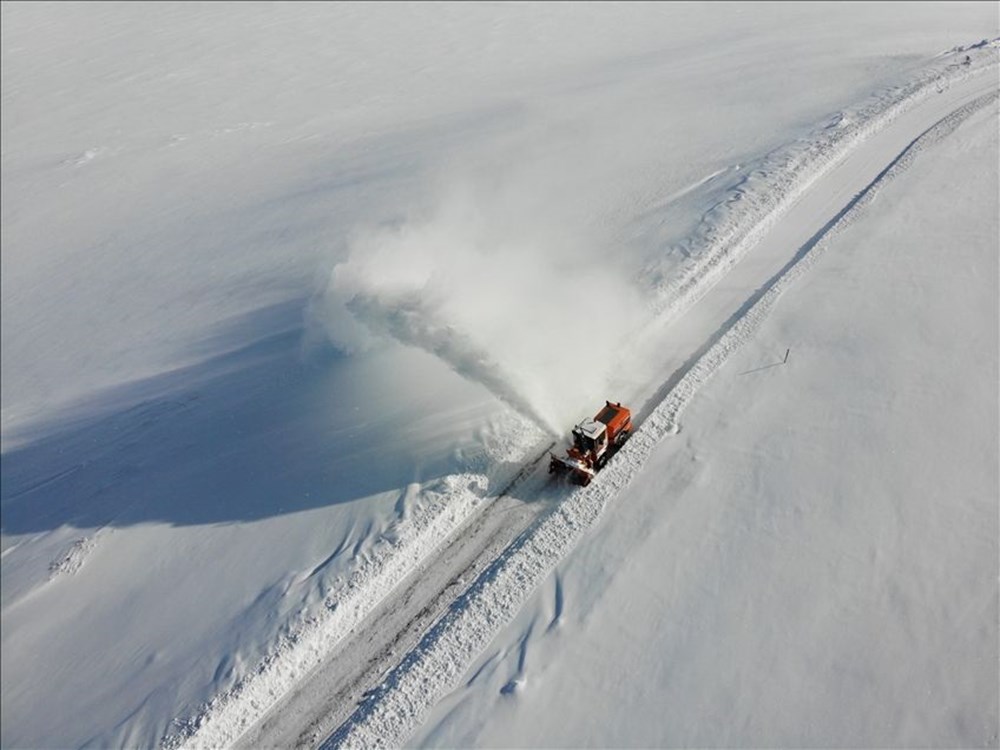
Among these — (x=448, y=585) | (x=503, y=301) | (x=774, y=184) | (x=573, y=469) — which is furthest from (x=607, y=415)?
(x=774, y=184)

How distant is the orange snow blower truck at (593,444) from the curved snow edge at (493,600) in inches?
10.0

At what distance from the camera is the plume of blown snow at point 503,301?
1623 cm

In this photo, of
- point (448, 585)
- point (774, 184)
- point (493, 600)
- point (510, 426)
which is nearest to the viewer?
point (493, 600)

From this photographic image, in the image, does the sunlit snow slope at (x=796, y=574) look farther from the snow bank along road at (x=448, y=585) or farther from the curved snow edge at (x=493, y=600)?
the snow bank along road at (x=448, y=585)

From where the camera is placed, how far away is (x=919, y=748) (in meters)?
10.4

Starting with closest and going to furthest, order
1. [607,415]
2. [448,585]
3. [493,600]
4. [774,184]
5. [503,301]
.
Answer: [493,600]
[448,585]
[607,415]
[503,301]
[774,184]

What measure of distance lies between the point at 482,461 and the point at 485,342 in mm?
2799

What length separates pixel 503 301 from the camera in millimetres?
18094

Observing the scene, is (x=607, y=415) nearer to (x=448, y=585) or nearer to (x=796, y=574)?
(x=796, y=574)

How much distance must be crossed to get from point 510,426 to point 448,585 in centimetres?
397

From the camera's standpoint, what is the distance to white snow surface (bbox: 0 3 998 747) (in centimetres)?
1200

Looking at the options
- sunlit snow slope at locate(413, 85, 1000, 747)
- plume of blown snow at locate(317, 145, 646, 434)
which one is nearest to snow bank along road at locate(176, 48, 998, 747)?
sunlit snow slope at locate(413, 85, 1000, 747)

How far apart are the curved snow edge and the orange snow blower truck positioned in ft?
0.83

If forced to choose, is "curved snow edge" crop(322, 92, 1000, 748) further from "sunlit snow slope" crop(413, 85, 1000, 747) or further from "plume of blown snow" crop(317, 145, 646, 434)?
"plume of blown snow" crop(317, 145, 646, 434)
